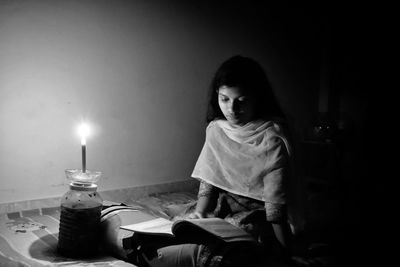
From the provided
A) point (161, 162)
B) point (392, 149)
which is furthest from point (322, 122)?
point (161, 162)

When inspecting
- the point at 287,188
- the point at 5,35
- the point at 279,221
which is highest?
the point at 5,35

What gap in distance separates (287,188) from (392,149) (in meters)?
2.74

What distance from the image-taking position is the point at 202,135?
10.8ft

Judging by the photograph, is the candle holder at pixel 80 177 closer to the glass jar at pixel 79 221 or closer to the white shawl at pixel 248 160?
the glass jar at pixel 79 221

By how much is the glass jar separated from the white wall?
85cm

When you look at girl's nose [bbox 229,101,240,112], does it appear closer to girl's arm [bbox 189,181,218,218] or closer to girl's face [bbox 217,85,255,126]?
girl's face [bbox 217,85,255,126]

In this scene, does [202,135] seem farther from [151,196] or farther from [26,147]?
[26,147]

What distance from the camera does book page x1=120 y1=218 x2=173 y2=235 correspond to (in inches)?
64.9

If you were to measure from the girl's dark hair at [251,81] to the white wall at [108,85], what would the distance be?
1.02m

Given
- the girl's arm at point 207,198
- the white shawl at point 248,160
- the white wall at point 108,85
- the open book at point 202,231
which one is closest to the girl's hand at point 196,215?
the girl's arm at point 207,198

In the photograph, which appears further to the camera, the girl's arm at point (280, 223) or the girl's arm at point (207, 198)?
the girl's arm at point (207, 198)

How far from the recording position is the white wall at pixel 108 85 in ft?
7.88

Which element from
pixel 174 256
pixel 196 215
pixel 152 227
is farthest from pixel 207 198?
pixel 174 256

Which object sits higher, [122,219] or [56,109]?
[56,109]
